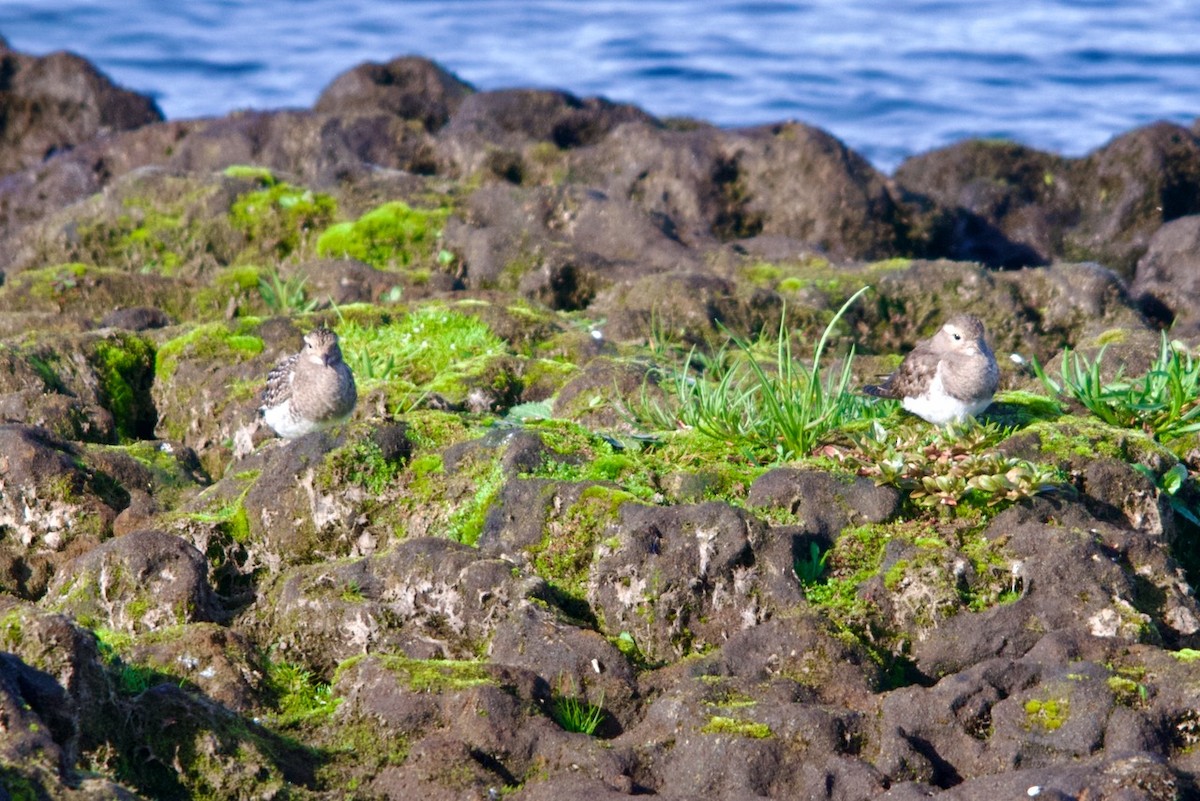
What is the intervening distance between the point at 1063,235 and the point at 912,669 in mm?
12234

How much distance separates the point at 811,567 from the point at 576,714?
166 centimetres

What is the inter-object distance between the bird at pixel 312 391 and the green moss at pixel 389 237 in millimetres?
4927

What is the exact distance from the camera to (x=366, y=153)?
17.0 meters

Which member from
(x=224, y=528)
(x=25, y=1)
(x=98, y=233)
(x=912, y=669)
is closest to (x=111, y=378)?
(x=224, y=528)

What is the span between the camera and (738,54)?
37.6 metres

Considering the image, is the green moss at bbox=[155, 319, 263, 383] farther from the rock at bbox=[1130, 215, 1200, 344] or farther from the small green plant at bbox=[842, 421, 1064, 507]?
the rock at bbox=[1130, 215, 1200, 344]

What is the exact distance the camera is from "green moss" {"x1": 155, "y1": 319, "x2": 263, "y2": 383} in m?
10.9

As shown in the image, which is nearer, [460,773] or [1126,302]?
[460,773]

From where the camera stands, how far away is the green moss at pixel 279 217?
14797 millimetres

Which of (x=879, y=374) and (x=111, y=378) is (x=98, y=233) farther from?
(x=879, y=374)

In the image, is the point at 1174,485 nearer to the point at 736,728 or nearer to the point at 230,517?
the point at 736,728

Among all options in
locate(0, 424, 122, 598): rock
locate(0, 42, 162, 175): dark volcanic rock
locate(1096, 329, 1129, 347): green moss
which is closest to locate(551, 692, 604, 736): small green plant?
locate(0, 424, 122, 598): rock

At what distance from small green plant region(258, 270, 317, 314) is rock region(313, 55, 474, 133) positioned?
6499mm

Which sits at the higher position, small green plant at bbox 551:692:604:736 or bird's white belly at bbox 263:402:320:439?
bird's white belly at bbox 263:402:320:439
